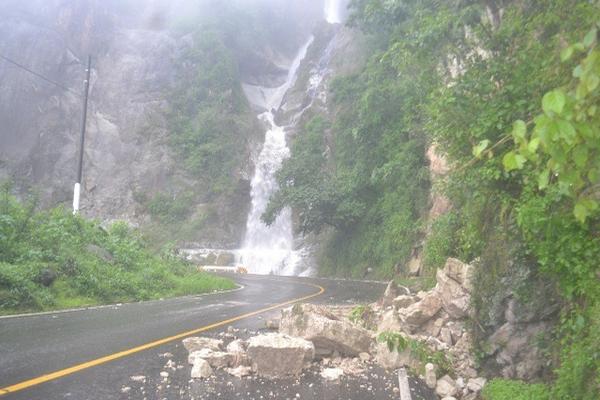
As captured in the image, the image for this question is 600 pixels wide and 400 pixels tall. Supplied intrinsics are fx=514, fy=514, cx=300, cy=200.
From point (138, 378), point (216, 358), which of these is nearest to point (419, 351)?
point (216, 358)

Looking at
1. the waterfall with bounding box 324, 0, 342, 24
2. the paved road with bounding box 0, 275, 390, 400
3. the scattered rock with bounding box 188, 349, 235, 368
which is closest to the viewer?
the paved road with bounding box 0, 275, 390, 400

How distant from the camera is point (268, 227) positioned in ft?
130

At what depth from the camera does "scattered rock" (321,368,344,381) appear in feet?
18.4

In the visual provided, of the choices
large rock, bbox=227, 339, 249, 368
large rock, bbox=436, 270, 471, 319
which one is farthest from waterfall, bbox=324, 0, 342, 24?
large rock, bbox=227, 339, 249, 368

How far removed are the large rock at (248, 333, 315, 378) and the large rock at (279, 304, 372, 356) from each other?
648 millimetres

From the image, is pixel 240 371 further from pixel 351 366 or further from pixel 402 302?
pixel 402 302

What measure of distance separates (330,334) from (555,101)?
5.11 m

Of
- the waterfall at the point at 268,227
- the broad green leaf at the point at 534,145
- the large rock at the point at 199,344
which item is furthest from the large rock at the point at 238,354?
the waterfall at the point at 268,227

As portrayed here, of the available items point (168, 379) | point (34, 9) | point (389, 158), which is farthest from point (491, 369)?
point (34, 9)

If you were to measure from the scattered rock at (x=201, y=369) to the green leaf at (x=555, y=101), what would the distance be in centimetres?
448

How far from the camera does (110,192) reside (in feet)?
146

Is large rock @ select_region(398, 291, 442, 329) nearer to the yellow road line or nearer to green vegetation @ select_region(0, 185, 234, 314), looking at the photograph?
the yellow road line

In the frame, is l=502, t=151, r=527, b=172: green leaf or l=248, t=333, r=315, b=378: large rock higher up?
l=502, t=151, r=527, b=172: green leaf

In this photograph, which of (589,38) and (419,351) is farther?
(419,351)
